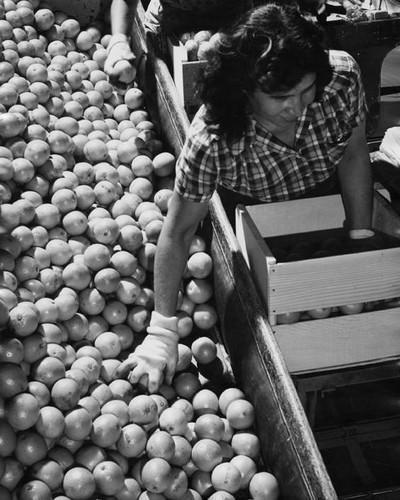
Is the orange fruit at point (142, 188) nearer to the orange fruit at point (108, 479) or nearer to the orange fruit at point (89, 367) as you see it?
the orange fruit at point (89, 367)

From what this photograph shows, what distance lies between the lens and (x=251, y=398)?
9.34ft

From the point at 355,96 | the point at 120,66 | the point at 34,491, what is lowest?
the point at 34,491


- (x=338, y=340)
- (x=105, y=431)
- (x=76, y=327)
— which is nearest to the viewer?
(x=105, y=431)

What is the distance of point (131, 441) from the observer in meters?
2.63

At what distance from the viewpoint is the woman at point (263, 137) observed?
2.55 m

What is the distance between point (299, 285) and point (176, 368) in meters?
0.61

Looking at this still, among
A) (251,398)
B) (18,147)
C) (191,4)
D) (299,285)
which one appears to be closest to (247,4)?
(191,4)

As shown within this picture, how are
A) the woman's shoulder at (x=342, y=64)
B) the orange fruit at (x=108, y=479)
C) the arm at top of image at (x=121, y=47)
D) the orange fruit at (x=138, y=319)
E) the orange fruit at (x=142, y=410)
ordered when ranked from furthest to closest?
the arm at top of image at (x=121, y=47), the orange fruit at (x=138, y=319), the woman's shoulder at (x=342, y=64), the orange fruit at (x=142, y=410), the orange fruit at (x=108, y=479)

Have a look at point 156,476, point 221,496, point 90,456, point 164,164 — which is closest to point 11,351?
point 90,456

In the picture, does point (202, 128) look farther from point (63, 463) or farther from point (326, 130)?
point (63, 463)

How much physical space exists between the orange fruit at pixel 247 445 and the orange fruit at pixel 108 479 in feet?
1.52

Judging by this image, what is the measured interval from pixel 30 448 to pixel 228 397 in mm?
771

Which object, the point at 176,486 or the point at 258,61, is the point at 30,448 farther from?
the point at 258,61

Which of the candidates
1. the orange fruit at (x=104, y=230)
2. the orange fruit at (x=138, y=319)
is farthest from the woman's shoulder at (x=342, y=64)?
the orange fruit at (x=138, y=319)
